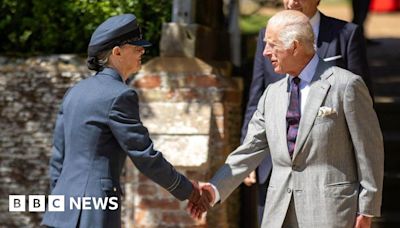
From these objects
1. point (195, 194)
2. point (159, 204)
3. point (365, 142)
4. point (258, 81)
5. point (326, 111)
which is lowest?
point (159, 204)

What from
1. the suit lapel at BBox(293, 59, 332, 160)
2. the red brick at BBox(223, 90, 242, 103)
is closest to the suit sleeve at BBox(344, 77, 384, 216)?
the suit lapel at BBox(293, 59, 332, 160)

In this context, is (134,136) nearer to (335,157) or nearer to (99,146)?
(99,146)

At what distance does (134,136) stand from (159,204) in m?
2.01

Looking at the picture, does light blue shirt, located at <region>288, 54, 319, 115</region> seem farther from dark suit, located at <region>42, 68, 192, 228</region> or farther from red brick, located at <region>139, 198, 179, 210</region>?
red brick, located at <region>139, 198, 179, 210</region>

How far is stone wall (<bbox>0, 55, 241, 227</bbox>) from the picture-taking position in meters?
6.80

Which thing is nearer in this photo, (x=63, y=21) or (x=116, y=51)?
(x=116, y=51)

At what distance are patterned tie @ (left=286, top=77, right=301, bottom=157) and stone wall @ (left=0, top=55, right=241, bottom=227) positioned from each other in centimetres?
180

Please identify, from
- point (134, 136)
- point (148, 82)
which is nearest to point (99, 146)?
point (134, 136)

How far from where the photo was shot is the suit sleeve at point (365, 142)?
188 inches

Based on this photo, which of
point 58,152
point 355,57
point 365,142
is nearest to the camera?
point 365,142

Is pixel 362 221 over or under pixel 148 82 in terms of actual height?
over

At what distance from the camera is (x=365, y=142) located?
15.7 feet

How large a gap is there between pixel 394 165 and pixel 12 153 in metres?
2.78

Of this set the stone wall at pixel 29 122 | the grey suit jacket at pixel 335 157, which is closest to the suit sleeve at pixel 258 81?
the grey suit jacket at pixel 335 157
